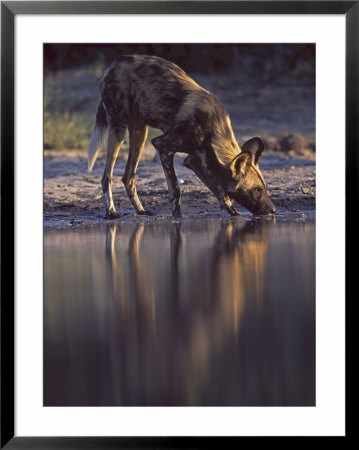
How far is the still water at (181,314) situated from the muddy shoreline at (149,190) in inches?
2.7

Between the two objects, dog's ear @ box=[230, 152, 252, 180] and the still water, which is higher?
dog's ear @ box=[230, 152, 252, 180]

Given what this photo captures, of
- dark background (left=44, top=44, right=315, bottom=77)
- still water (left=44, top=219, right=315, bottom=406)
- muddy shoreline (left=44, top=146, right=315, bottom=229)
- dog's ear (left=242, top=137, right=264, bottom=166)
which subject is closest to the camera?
still water (left=44, top=219, right=315, bottom=406)

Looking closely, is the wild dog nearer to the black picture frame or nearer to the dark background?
the dark background

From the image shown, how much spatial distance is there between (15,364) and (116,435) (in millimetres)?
590

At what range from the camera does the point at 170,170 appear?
3533 mm

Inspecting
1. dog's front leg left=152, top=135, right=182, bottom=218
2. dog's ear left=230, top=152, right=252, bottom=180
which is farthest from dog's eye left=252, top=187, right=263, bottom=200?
dog's front leg left=152, top=135, right=182, bottom=218

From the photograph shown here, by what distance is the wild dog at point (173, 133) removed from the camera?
138 inches

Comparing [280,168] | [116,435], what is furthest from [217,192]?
[116,435]

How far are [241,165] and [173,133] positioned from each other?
414 mm

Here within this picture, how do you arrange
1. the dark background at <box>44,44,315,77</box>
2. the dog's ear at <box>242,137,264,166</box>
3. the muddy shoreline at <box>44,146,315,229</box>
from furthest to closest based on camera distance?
1. the dog's ear at <box>242,137,264,166</box>
2. the muddy shoreline at <box>44,146,315,229</box>
3. the dark background at <box>44,44,315,77</box>

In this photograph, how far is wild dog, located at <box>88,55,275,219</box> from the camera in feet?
11.5

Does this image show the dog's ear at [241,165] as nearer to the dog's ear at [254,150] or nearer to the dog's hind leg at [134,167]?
the dog's ear at [254,150]

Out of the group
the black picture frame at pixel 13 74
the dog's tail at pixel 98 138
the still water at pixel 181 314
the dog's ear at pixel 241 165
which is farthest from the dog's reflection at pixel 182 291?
the black picture frame at pixel 13 74

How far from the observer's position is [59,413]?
9.98 ft
